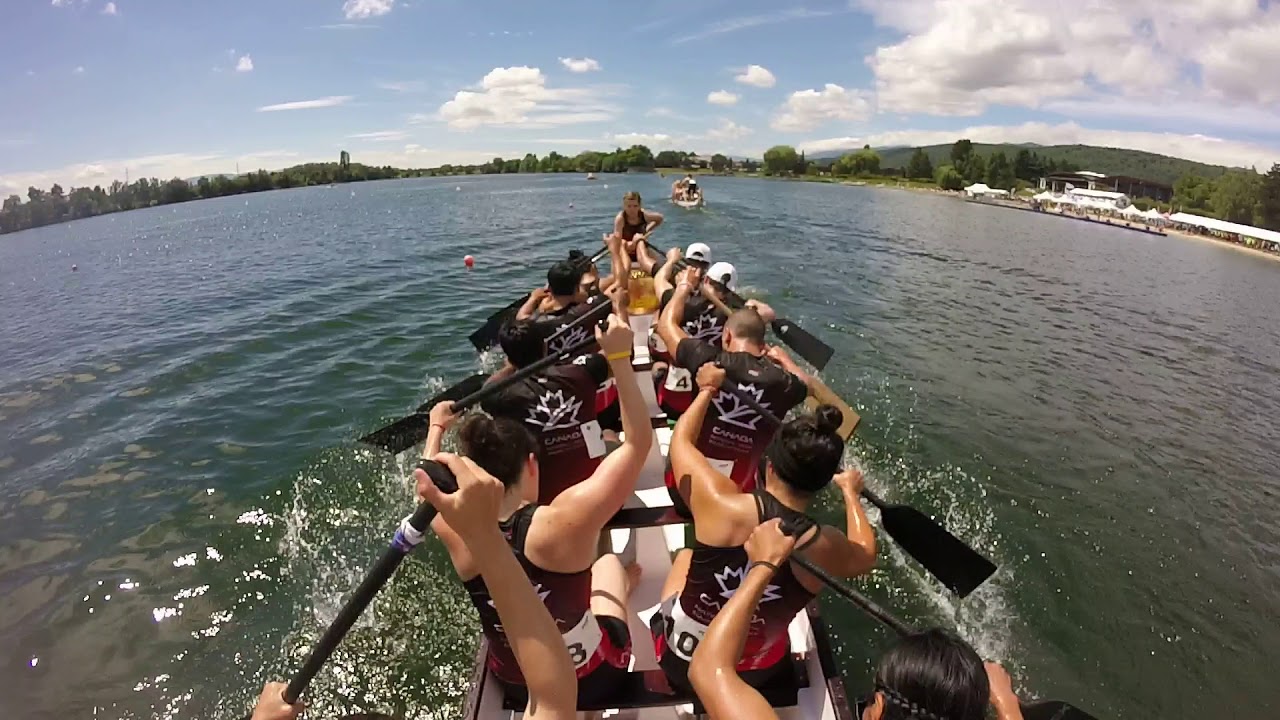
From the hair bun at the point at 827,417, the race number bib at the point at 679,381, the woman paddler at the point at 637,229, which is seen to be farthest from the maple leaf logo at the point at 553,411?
the woman paddler at the point at 637,229

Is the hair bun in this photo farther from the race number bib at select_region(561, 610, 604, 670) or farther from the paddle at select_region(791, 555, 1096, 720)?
the race number bib at select_region(561, 610, 604, 670)

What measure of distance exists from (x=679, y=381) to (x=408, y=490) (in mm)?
4211

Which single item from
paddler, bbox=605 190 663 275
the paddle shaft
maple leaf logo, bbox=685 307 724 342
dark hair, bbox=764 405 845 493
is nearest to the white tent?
paddler, bbox=605 190 663 275

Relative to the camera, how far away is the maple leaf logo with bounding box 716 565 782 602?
10.6ft

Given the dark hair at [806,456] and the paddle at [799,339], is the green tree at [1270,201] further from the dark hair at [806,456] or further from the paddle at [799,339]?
the dark hair at [806,456]

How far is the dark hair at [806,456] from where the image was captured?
3.03 meters

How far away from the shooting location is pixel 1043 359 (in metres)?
15.8

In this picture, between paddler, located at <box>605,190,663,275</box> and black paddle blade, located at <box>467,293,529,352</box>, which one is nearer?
black paddle blade, located at <box>467,293,529,352</box>

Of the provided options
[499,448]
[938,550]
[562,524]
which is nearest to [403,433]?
[499,448]

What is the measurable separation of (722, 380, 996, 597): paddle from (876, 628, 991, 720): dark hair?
264 centimetres

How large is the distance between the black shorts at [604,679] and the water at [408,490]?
86.5 inches

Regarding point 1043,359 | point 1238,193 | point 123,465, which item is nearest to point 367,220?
point 123,465

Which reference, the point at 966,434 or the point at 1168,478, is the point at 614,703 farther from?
the point at 1168,478

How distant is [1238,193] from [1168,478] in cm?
7291
